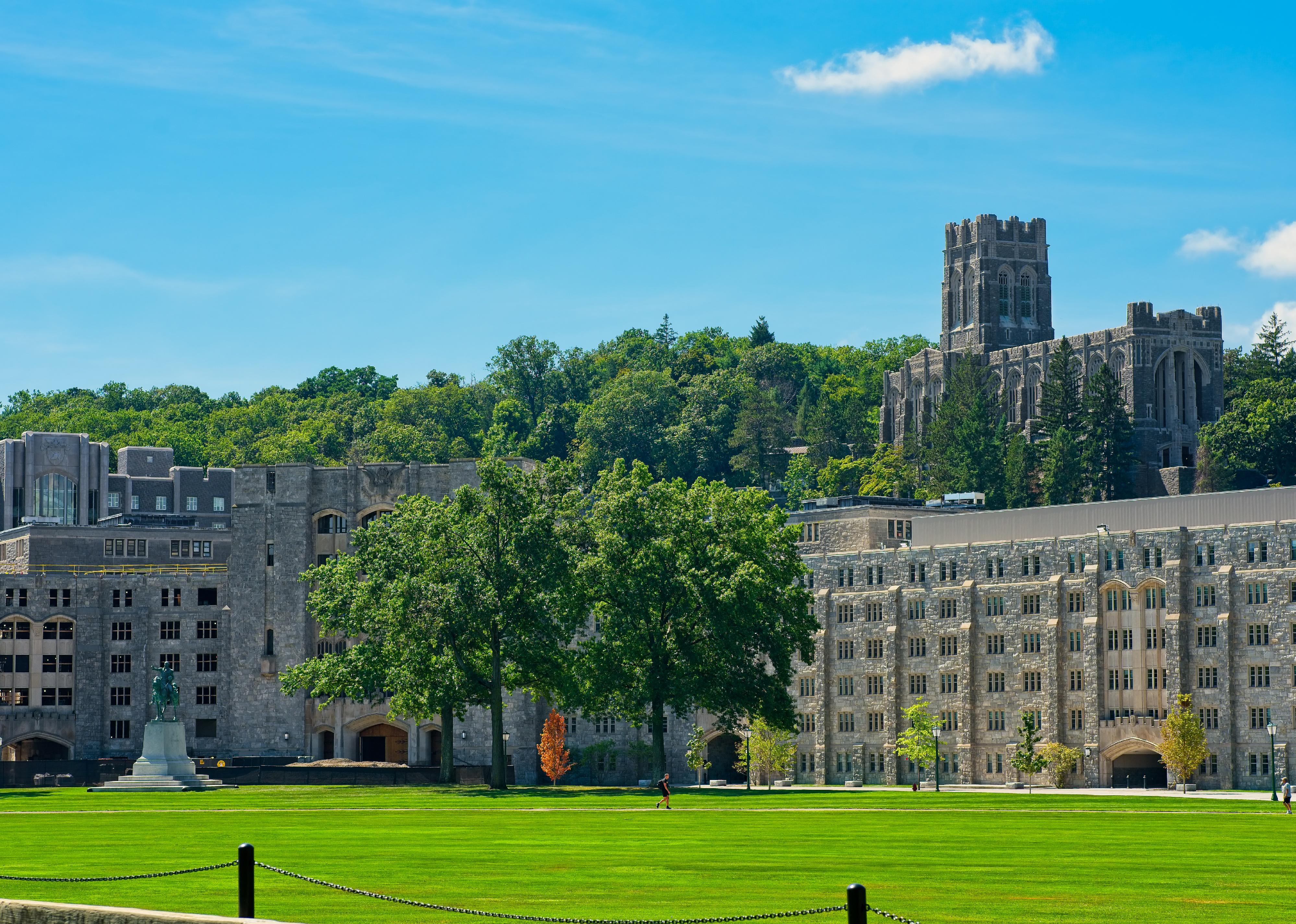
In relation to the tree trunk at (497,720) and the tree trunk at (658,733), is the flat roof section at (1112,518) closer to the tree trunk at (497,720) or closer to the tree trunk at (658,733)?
the tree trunk at (658,733)

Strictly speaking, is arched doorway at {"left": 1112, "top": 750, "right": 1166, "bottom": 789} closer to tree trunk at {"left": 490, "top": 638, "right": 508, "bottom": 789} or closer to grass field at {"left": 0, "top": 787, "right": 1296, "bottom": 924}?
tree trunk at {"left": 490, "top": 638, "right": 508, "bottom": 789}

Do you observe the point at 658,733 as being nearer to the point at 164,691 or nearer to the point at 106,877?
the point at 164,691

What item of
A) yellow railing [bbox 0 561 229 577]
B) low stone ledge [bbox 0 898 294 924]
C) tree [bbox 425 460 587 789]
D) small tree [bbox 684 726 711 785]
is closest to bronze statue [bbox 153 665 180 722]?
tree [bbox 425 460 587 789]

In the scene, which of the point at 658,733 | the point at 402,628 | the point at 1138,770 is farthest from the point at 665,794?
the point at 1138,770

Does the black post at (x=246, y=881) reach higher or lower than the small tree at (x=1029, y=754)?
higher

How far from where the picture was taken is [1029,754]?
415ft

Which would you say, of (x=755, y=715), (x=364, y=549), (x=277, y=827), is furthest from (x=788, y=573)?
(x=277, y=827)

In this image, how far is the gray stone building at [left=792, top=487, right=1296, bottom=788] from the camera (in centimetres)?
12719

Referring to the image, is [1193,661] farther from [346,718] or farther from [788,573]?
[346,718]

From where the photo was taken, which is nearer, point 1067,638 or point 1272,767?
point 1272,767

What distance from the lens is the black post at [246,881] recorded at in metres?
28.8

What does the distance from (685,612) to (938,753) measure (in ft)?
77.8

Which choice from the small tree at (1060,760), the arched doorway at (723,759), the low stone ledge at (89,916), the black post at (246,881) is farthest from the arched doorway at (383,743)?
the black post at (246,881)

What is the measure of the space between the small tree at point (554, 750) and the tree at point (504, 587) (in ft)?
78.0
